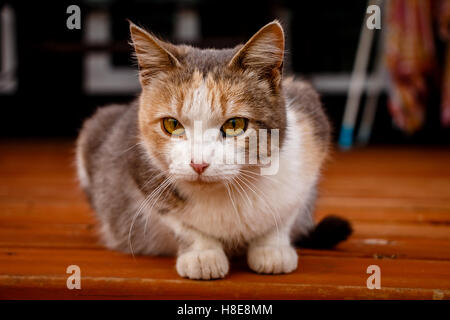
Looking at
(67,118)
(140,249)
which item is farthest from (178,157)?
(67,118)

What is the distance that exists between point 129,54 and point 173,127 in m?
2.68

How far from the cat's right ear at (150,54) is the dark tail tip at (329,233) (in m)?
0.49

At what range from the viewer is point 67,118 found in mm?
3754

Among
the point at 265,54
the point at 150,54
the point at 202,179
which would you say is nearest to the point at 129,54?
the point at 150,54

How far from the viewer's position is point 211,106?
3.03ft

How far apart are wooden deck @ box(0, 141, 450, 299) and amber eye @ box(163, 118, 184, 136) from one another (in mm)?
270

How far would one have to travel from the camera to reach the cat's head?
912 millimetres

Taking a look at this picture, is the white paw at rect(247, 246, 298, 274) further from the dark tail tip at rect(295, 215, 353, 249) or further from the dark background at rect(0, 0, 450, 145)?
the dark background at rect(0, 0, 450, 145)

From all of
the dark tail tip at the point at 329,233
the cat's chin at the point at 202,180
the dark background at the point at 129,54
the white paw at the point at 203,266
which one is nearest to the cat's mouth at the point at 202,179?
the cat's chin at the point at 202,180

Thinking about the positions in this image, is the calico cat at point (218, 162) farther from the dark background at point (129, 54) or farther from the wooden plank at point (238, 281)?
the dark background at point (129, 54)

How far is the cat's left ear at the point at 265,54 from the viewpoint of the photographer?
96cm

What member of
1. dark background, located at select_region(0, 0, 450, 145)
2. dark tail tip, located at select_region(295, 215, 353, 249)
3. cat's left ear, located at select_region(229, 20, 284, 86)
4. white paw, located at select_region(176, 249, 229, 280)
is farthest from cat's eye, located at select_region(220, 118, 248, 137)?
dark background, located at select_region(0, 0, 450, 145)
